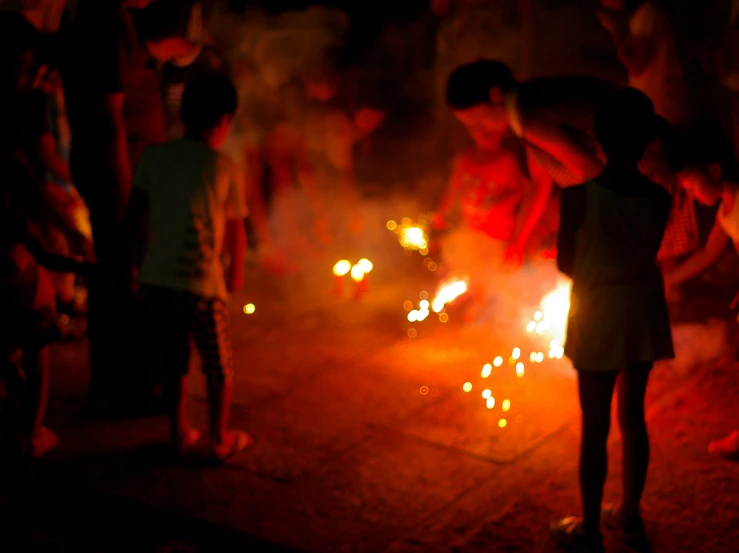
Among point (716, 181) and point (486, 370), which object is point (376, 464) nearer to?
point (486, 370)

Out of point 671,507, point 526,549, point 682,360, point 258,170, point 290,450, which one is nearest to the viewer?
point 526,549

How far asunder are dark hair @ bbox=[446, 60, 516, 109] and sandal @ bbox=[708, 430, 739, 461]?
2.61 metres

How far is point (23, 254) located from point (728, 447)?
412 cm

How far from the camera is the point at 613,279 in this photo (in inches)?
147

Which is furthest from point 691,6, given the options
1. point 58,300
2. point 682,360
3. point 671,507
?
point 58,300

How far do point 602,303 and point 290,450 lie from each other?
2.29 metres

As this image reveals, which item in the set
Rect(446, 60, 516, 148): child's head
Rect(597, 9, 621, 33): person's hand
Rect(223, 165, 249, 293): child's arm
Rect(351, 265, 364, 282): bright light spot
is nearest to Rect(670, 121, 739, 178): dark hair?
Rect(446, 60, 516, 148): child's head

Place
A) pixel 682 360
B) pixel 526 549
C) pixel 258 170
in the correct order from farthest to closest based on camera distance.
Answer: pixel 258 170, pixel 682 360, pixel 526 549

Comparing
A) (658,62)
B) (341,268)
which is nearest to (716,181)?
(658,62)

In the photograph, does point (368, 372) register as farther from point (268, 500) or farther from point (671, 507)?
point (671, 507)

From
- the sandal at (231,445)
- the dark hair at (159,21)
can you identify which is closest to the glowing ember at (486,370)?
the sandal at (231,445)

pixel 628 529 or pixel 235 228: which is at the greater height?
pixel 235 228

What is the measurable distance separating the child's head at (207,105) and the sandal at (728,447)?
324cm

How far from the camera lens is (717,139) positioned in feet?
18.9
